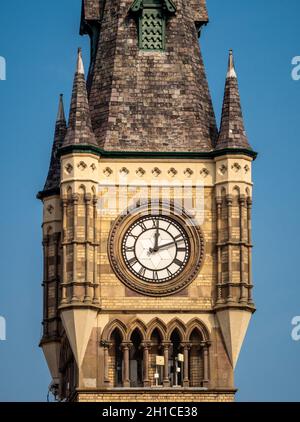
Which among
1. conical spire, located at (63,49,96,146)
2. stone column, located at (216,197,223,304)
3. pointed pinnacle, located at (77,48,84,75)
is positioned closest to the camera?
stone column, located at (216,197,223,304)

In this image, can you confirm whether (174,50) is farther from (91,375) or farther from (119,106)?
(91,375)

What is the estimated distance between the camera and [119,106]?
280 feet

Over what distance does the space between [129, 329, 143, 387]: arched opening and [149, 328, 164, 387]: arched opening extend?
0.36 m

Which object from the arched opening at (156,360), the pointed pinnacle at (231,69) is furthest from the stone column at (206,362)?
the pointed pinnacle at (231,69)

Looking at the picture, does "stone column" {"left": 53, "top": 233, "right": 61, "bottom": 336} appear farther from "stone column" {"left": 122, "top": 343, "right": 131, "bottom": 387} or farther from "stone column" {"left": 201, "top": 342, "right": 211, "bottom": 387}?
"stone column" {"left": 201, "top": 342, "right": 211, "bottom": 387}

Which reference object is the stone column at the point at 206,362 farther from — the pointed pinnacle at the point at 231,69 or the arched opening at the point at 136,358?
the pointed pinnacle at the point at 231,69

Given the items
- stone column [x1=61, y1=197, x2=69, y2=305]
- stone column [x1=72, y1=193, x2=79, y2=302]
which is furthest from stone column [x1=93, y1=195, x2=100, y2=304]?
stone column [x1=61, y1=197, x2=69, y2=305]

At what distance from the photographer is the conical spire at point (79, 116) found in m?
83.9

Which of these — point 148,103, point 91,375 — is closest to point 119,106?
point 148,103

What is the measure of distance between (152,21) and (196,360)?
36.6 ft

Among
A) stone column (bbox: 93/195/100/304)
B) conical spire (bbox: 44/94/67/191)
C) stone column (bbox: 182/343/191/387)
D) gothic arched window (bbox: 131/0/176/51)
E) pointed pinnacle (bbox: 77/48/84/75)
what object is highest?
gothic arched window (bbox: 131/0/176/51)

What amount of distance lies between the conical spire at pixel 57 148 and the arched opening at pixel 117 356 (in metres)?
5.67

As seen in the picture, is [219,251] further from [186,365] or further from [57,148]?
[57,148]

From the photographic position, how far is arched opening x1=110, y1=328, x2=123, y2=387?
82.7 metres
